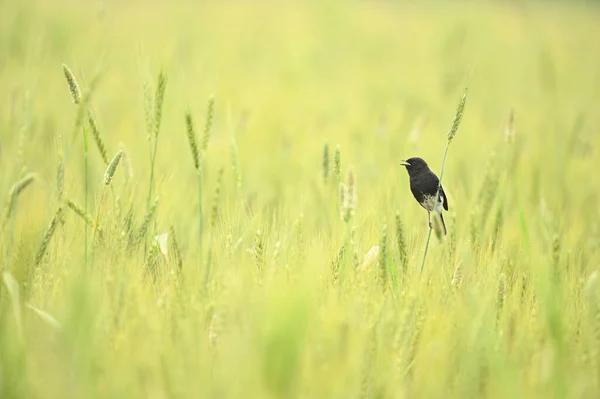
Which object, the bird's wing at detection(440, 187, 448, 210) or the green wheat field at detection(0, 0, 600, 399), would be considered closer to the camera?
the green wheat field at detection(0, 0, 600, 399)

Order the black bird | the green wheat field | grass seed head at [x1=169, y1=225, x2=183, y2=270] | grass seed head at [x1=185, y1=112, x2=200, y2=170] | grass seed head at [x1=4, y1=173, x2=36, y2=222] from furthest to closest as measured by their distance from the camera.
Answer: the black bird < grass seed head at [x1=169, y1=225, x2=183, y2=270] < grass seed head at [x1=185, y1=112, x2=200, y2=170] < grass seed head at [x1=4, y1=173, x2=36, y2=222] < the green wheat field

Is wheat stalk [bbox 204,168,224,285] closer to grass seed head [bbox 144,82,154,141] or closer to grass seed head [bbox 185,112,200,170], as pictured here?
grass seed head [bbox 185,112,200,170]

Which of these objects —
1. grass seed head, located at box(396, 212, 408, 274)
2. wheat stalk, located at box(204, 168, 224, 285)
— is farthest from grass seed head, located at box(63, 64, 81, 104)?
grass seed head, located at box(396, 212, 408, 274)

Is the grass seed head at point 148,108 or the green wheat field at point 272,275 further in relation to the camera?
the grass seed head at point 148,108

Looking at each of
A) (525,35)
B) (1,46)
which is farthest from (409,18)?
(1,46)

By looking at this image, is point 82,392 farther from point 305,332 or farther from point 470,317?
point 470,317

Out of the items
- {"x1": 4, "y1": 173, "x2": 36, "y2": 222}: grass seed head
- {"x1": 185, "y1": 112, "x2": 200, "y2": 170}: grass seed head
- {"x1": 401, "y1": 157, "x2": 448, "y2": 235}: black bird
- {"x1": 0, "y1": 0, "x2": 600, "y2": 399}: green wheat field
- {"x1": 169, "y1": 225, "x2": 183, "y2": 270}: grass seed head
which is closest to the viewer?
{"x1": 0, "y1": 0, "x2": 600, "y2": 399}: green wheat field

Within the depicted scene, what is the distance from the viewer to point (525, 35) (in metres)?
7.32

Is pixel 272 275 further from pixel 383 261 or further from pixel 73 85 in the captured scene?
pixel 73 85

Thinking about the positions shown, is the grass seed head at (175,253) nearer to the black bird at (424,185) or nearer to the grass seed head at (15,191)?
the grass seed head at (15,191)

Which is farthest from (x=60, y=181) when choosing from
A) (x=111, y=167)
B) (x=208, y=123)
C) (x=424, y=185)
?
(x=424, y=185)

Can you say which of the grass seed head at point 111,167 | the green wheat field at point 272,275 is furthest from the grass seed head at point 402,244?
the grass seed head at point 111,167

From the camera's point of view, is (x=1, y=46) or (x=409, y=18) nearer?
(x=1, y=46)

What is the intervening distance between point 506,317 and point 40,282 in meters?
0.90
